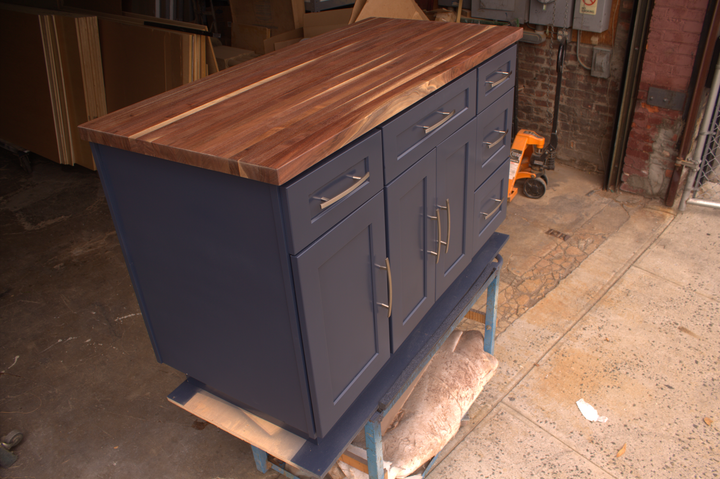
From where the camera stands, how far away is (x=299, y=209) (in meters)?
1.35

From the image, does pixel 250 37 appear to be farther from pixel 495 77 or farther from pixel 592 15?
pixel 495 77

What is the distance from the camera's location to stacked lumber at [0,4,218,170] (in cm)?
434

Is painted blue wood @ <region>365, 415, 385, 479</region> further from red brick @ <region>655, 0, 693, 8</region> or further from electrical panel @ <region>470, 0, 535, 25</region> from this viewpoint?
electrical panel @ <region>470, 0, 535, 25</region>

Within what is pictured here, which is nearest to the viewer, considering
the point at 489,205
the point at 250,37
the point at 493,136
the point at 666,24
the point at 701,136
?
the point at 493,136

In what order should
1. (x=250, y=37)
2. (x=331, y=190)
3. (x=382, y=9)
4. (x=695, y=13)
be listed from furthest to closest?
(x=250, y=37), (x=382, y=9), (x=695, y=13), (x=331, y=190)

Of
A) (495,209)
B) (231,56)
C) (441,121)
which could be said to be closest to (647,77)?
(495,209)

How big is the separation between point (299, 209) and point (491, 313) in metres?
1.73

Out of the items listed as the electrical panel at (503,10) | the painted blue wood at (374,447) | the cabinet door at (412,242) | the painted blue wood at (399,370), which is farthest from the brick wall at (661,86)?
the painted blue wood at (374,447)

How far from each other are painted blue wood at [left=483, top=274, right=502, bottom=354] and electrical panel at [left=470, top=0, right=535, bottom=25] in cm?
284

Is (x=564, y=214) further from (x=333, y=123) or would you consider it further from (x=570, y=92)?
(x=333, y=123)

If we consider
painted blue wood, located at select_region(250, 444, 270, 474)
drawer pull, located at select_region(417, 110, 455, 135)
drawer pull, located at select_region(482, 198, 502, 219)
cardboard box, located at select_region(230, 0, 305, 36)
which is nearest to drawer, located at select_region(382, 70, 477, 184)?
drawer pull, located at select_region(417, 110, 455, 135)

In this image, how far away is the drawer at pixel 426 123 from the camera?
1.69 metres

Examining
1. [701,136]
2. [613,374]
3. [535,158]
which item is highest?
[701,136]

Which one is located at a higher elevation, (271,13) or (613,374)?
(271,13)
